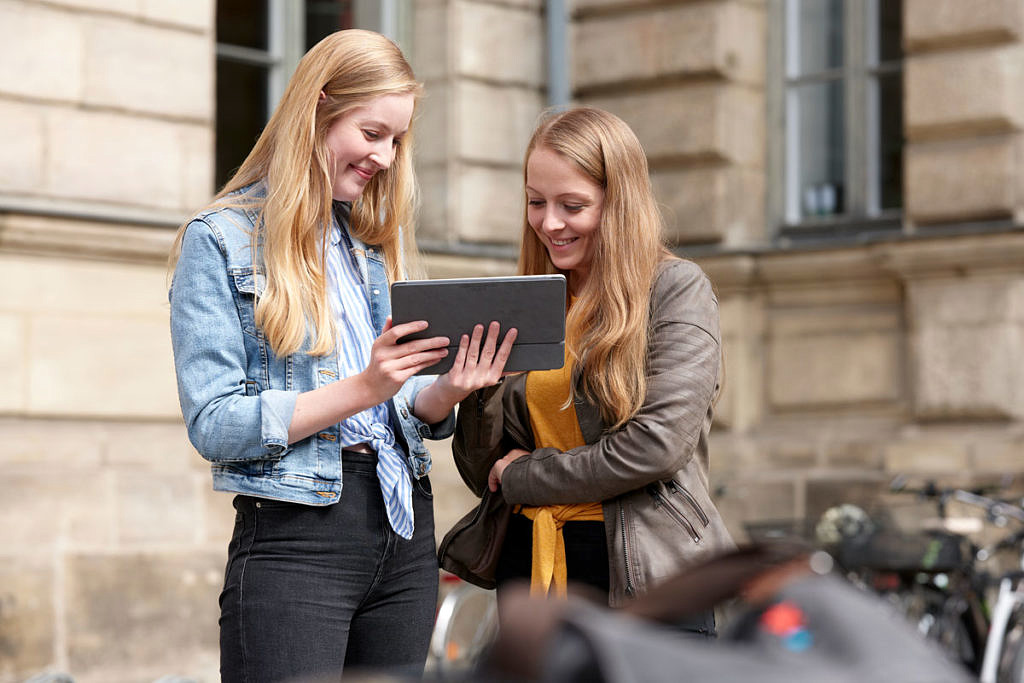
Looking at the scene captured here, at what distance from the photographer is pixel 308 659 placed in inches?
108

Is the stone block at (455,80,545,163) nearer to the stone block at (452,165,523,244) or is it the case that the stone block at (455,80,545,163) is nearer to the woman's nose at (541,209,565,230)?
the stone block at (452,165,523,244)

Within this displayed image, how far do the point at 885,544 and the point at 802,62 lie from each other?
11.7 ft

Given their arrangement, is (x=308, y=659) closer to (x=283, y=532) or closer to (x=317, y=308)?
(x=283, y=532)

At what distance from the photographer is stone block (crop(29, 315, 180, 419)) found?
6.57m

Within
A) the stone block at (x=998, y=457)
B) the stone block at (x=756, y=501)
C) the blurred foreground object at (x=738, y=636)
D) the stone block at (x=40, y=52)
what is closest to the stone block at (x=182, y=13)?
the stone block at (x=40, y=52)

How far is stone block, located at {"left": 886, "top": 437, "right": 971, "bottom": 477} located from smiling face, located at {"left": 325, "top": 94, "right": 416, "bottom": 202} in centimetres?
553

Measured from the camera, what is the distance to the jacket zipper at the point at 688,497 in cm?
298

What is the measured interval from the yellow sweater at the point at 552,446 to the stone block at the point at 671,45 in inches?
242

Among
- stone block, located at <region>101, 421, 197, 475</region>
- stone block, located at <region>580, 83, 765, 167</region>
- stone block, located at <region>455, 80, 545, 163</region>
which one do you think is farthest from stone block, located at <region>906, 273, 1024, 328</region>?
stone block, located at <region>101, 421, 197, 475</region>

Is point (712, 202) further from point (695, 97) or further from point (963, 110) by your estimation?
point (963, 110)

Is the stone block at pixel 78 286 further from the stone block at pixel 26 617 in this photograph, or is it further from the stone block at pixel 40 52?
the stone block at pixel 26 617

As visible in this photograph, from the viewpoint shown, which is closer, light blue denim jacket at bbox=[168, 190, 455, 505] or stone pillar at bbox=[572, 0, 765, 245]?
light blue denim jacket at bbox=[168, 190, 455, 505]

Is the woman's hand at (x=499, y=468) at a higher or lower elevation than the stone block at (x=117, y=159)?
lower

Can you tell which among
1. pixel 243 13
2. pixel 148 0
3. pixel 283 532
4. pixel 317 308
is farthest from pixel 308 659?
pixel 243 13
